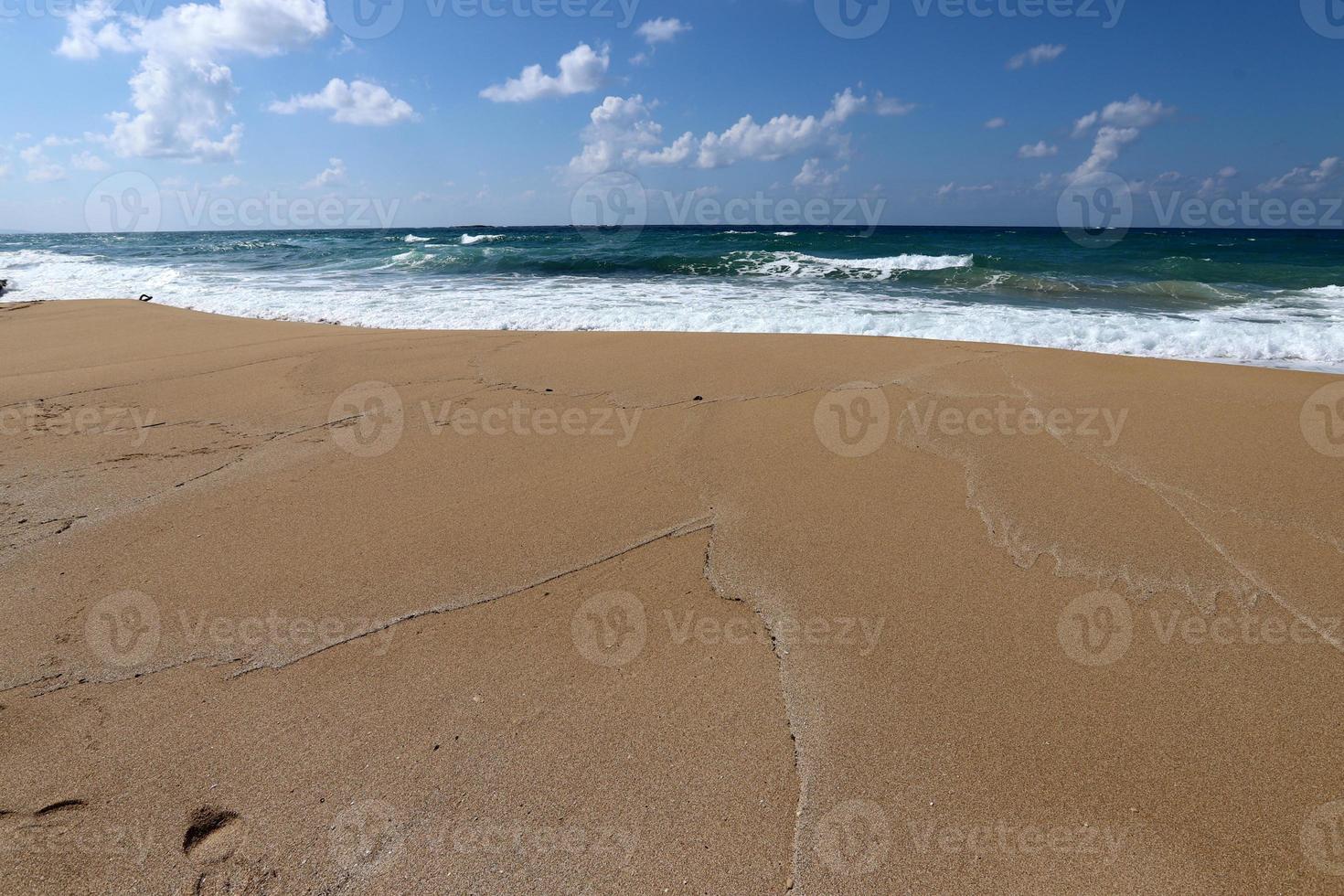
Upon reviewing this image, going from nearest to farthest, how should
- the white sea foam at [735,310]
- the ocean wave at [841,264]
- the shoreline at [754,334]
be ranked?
1. the shoreline at [754,334]
2. the white sea foam at [735,310]
3. the ocean wave at [841,264]

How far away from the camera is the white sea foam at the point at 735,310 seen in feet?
25.1

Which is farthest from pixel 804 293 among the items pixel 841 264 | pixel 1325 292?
pixel 1325 292

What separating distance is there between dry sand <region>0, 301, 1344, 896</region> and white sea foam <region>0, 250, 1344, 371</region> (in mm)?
3737

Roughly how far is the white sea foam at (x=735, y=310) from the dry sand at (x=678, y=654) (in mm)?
3737

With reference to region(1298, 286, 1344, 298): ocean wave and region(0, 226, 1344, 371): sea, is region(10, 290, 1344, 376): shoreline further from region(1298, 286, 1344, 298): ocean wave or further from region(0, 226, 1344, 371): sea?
region(1298, 286, 1344, 298): ocean wave

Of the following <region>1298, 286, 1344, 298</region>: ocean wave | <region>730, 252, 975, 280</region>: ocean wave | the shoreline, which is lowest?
the shoreline

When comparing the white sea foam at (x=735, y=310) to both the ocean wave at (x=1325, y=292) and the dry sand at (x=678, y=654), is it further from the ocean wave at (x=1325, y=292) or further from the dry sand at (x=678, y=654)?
the dry sand at (x=678, y=654)

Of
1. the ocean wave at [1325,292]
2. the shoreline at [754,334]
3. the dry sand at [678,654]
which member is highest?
the ocean wave at [1325,292]

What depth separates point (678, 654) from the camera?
2.30 m

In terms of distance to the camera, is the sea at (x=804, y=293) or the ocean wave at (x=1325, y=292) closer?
the sea at (x=804, y=293)

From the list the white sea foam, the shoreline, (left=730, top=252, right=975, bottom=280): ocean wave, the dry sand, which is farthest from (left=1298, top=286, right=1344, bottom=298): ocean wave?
the dry sand

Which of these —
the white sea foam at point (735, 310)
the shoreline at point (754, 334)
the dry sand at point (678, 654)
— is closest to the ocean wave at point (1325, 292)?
the white sea foam at point (735, 310)

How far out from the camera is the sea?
8.20 metres

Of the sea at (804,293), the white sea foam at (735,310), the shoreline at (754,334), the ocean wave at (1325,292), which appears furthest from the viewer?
the ocean wave at (1325,292)
